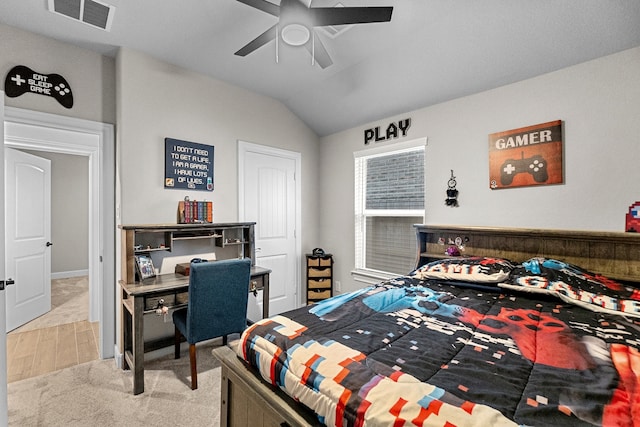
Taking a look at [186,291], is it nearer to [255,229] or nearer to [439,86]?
[255,229]

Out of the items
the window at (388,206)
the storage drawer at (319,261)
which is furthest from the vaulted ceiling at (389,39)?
the storage drawer at (319,261)

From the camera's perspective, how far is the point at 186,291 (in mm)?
2518

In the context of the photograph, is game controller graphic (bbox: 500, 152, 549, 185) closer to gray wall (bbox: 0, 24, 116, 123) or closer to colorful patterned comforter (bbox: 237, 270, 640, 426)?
colorful patterned comforter (bbox: 237, 270, 640, 426)

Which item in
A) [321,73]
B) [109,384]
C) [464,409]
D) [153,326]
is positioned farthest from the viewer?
[321,73]

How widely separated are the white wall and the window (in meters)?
0.21

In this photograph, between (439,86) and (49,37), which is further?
(439,86)

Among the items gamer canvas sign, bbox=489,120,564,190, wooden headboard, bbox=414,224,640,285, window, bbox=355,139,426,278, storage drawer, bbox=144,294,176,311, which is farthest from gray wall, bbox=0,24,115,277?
gamer canvas sign, bbox=489,120,564,190

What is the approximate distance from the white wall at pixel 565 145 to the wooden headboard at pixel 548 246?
0.41 ft

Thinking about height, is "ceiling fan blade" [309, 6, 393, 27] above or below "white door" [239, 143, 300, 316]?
above

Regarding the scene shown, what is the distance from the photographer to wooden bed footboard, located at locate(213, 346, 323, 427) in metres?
1.04

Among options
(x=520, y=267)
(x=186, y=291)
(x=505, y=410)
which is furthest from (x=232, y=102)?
(x=505, y=410)

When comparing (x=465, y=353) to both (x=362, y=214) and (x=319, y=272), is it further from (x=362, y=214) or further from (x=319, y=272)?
(x=319, y=272)

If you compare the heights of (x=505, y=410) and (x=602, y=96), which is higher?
(x=602, y=96)

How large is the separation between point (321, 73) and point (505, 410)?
320 cm
